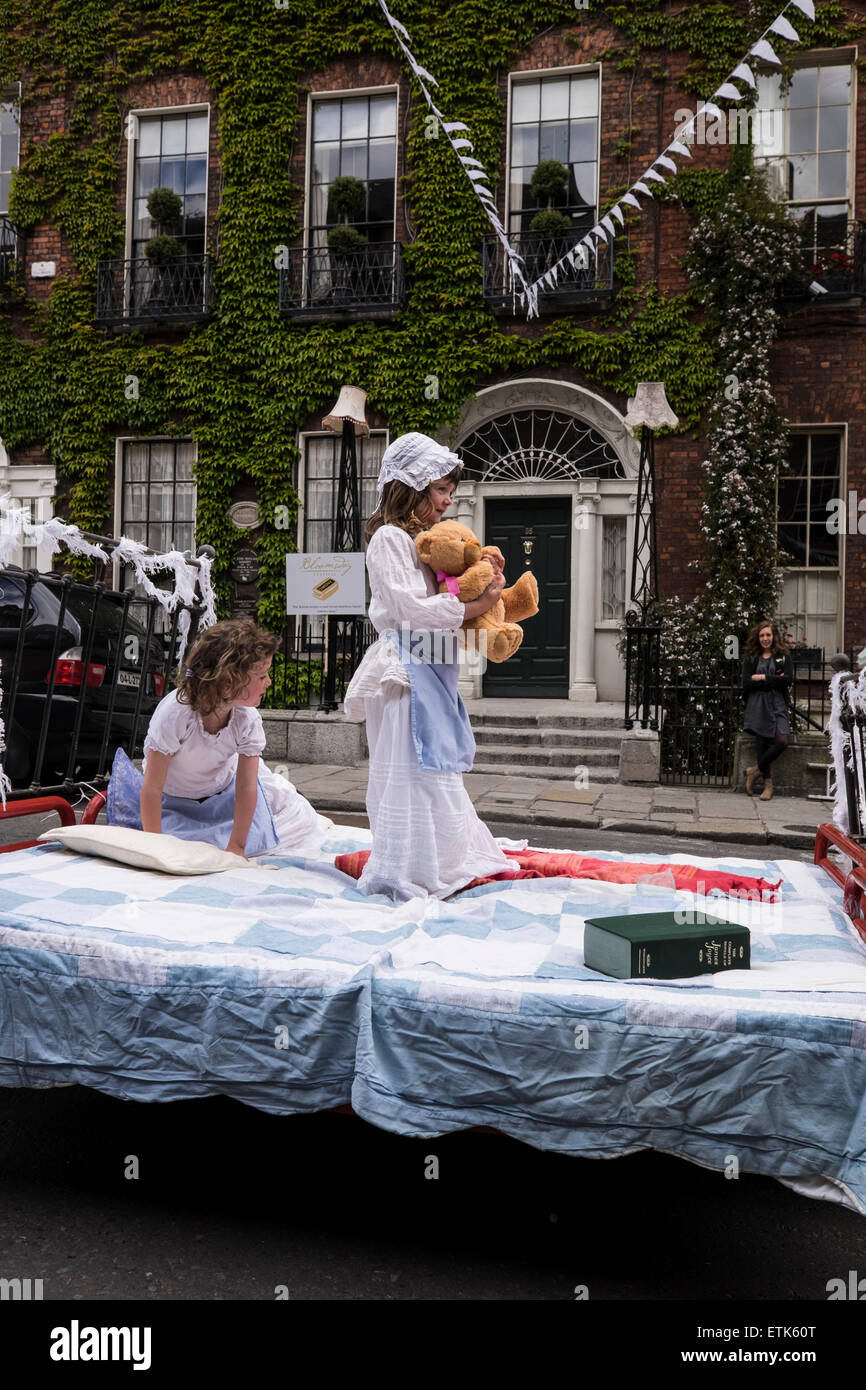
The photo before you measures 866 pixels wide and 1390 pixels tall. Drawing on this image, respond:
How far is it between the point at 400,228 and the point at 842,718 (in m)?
11.5

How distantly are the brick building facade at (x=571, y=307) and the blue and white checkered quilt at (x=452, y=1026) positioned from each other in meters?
10.1

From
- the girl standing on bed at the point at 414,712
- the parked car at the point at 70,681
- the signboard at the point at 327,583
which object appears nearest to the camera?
the girl standing on bed at the point at 414,712

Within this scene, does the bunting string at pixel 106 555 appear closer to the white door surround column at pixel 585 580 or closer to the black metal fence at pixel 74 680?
the black metal fence at pixel 74 680

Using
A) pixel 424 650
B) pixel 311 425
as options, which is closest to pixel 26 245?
pixel 311 425

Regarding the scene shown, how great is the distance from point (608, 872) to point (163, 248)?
12.9m

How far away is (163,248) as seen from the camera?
550 inches

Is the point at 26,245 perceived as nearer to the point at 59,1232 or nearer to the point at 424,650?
the point at 424,650

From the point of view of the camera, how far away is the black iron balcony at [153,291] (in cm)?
1388

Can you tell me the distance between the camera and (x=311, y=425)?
1365 cm

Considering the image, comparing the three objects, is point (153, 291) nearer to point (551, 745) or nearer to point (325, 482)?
point (325, 482)

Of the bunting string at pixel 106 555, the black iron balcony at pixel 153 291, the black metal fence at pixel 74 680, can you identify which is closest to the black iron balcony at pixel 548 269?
the black iron balcony at pixel 153 291

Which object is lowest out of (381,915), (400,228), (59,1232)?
(59,1232)

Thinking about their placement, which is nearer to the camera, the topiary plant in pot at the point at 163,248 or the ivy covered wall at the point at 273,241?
the ivy covered wall at the point at 273,241
